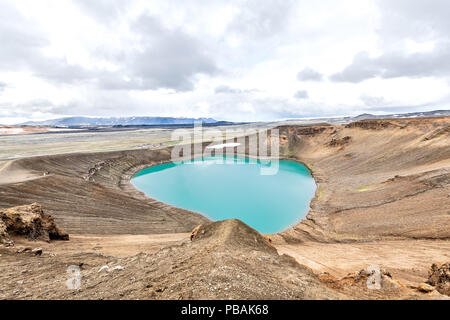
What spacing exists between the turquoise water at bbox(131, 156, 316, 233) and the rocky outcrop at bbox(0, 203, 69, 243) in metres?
17.0

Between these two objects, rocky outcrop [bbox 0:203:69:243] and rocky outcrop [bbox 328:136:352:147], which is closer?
rocky outcrop [bbox 0:203:69:243]

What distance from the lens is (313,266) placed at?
477 inches

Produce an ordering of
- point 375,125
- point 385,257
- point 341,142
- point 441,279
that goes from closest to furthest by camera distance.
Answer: point 441,279 < point 385,257 < point 375,125 < point 341,142

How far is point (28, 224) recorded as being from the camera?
1291 cm

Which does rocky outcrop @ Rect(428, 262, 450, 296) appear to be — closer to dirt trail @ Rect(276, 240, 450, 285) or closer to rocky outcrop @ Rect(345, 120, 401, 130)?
dirt trail @ Rect(276, 240, 450, 285)

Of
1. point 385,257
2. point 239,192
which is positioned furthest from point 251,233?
point 239,192

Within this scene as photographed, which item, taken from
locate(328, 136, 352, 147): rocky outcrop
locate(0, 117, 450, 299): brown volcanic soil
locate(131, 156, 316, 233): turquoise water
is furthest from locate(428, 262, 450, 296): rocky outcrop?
locate(328, 136, 352, 147): rocky outcrop

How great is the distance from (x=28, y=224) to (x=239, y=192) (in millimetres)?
30036

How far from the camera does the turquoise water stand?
28172mm

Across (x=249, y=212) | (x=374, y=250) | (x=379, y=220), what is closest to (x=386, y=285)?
(x=374, y=250)

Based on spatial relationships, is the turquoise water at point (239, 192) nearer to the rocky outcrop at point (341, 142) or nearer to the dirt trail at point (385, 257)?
the dirt trail at point (385, 257)

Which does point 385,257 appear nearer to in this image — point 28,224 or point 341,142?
point 28,224

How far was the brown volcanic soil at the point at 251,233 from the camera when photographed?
6.56 metres
